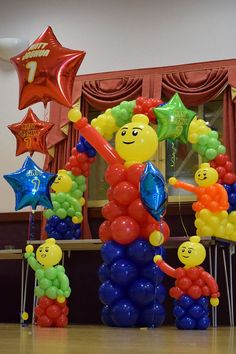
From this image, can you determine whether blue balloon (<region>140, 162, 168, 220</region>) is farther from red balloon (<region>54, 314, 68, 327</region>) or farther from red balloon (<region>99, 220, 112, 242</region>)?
red balloon (<region>54, 314, 68, 327</region>)

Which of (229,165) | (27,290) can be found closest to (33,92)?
(229,165)

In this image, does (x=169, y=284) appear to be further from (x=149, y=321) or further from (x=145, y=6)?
(x=145, y=6)

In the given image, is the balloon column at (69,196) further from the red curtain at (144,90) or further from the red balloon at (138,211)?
the red balloon at (138,211)

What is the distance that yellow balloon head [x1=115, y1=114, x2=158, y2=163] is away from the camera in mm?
3990

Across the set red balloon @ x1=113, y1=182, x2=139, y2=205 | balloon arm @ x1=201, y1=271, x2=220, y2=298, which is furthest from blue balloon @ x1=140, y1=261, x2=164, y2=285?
red balloon @ x1=113, y1=182, x2=139, y2=205

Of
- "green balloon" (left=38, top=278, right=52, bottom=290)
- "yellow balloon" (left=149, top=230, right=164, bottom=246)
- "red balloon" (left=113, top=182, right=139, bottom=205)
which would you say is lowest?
"green balloon" (left=38, top=278, right=52, bottom=290)

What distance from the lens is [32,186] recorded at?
4742 mm

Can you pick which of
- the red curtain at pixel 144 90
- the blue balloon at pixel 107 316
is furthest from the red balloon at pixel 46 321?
the red curtain at pixel 144 90

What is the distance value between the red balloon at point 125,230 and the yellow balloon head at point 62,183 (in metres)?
1.32

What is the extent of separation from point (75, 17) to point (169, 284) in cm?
313

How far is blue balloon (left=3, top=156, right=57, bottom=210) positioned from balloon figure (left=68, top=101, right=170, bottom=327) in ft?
Result: 2.59

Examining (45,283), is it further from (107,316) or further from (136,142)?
(136,142)

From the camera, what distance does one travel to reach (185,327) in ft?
12.9

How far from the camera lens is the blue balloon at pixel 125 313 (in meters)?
3.84
